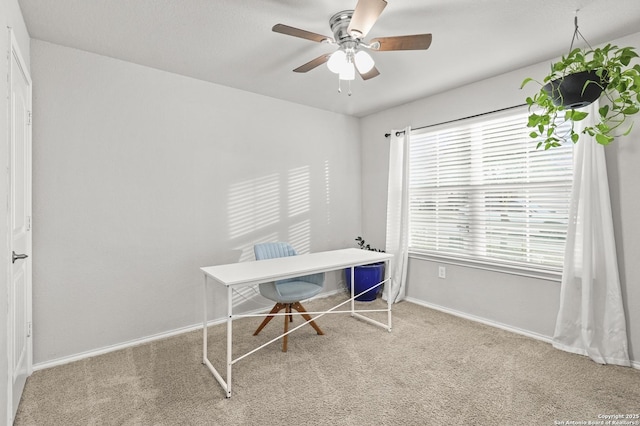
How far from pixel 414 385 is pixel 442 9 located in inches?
94.9

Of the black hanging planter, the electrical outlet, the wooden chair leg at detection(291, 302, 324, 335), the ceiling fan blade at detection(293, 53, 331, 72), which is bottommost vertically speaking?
the wooden chair leg at detection(291, 302, 324, 335)

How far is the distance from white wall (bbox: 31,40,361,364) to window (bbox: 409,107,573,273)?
59.2 inches

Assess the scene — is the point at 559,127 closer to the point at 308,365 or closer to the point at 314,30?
the point at 314,30

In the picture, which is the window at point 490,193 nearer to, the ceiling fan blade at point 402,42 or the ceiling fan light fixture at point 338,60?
the ceiling fan blade at point 402,42

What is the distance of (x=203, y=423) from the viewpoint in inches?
72.5

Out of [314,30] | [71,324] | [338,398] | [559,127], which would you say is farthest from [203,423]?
[559,127]

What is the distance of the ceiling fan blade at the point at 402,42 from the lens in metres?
1.91

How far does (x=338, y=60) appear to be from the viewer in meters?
2.04

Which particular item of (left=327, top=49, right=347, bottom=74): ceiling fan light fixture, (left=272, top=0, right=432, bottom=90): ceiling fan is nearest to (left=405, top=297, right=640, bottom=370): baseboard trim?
(left=272, top=0, right=432, bottom=90): ceiling fan

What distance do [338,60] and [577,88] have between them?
4.85 ft

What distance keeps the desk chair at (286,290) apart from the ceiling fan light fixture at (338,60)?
165 centimetres

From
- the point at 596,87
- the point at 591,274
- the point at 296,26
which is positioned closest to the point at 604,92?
the point at 596,87

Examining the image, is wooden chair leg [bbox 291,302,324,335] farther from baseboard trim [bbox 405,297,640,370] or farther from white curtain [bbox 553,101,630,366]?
white curtain [bbox 553,101,630,366]

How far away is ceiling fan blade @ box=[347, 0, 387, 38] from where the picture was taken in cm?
162
